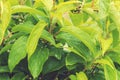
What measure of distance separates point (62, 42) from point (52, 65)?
0.12m

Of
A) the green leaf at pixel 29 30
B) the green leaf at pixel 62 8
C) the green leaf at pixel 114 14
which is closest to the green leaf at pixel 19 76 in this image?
the green leaf at pixel 29 30

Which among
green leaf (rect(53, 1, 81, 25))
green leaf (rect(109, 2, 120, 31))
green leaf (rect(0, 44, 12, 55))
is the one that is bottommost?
green leaf (rect(0, 44, 12, 55))

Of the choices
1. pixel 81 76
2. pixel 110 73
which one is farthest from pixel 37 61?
pixel 110 73

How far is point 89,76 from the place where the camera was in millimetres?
1682

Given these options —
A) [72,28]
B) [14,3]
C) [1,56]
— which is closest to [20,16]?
[14,3]

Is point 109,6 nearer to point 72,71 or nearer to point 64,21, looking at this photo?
point 64,21

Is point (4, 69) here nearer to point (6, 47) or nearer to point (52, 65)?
point (6, 47)

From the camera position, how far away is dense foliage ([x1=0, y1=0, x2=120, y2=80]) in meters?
1.50

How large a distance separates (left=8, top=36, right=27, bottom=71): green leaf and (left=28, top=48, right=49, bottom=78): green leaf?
0.06 m

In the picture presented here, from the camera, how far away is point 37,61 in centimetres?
152

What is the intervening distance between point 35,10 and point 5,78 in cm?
37

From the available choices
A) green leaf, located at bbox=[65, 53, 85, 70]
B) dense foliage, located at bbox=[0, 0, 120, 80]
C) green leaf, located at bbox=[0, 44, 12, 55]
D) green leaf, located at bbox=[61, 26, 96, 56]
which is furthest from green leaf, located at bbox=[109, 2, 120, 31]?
green leaf, located at bbox=[0, 44, 12, 55]

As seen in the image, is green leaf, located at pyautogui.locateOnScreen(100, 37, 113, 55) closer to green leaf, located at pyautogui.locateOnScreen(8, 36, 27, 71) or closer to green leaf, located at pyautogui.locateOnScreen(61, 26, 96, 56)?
green leaf, located at pyautogui.locateOnScreen(61, 26, 96, 56)

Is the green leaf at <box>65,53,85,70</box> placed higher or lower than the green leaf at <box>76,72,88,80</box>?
higher
